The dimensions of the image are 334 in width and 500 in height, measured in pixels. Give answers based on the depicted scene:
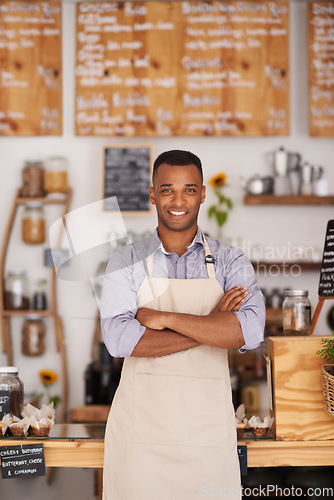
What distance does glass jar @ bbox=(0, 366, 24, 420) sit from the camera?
1.81 m

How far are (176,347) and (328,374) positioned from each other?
0.43m

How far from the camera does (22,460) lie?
5.67 ft

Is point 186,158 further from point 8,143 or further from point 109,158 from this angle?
point 8,143

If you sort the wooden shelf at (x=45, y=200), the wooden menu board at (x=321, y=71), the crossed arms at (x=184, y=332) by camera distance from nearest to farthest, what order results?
the crossed arms at (x=184, y=332) < the wooden menu board at (x=321, y=71) < the wooden shelf at (x=45, y=200)

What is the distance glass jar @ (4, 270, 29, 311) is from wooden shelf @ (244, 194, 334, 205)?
146cm

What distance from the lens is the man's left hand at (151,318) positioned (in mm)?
1586

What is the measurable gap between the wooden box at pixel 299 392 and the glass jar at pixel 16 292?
2.12 meters

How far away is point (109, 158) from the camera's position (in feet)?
11.5

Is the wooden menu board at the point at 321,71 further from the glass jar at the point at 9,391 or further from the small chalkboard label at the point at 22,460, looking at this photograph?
the small chalkboard label at the point at 22,460

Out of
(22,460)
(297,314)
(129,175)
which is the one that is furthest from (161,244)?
(129,175)

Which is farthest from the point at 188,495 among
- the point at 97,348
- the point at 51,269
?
the point at 51,269

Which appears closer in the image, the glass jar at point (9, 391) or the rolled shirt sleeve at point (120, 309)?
the rolled shirt sleeve at point (120, 309)

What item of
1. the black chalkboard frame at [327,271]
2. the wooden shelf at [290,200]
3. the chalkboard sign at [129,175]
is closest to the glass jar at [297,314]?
the black chalkboard frame at [327,271]

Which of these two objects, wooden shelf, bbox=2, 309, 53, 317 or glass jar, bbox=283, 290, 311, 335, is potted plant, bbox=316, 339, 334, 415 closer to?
glass jar, bbox=283, 290, 311, 335
